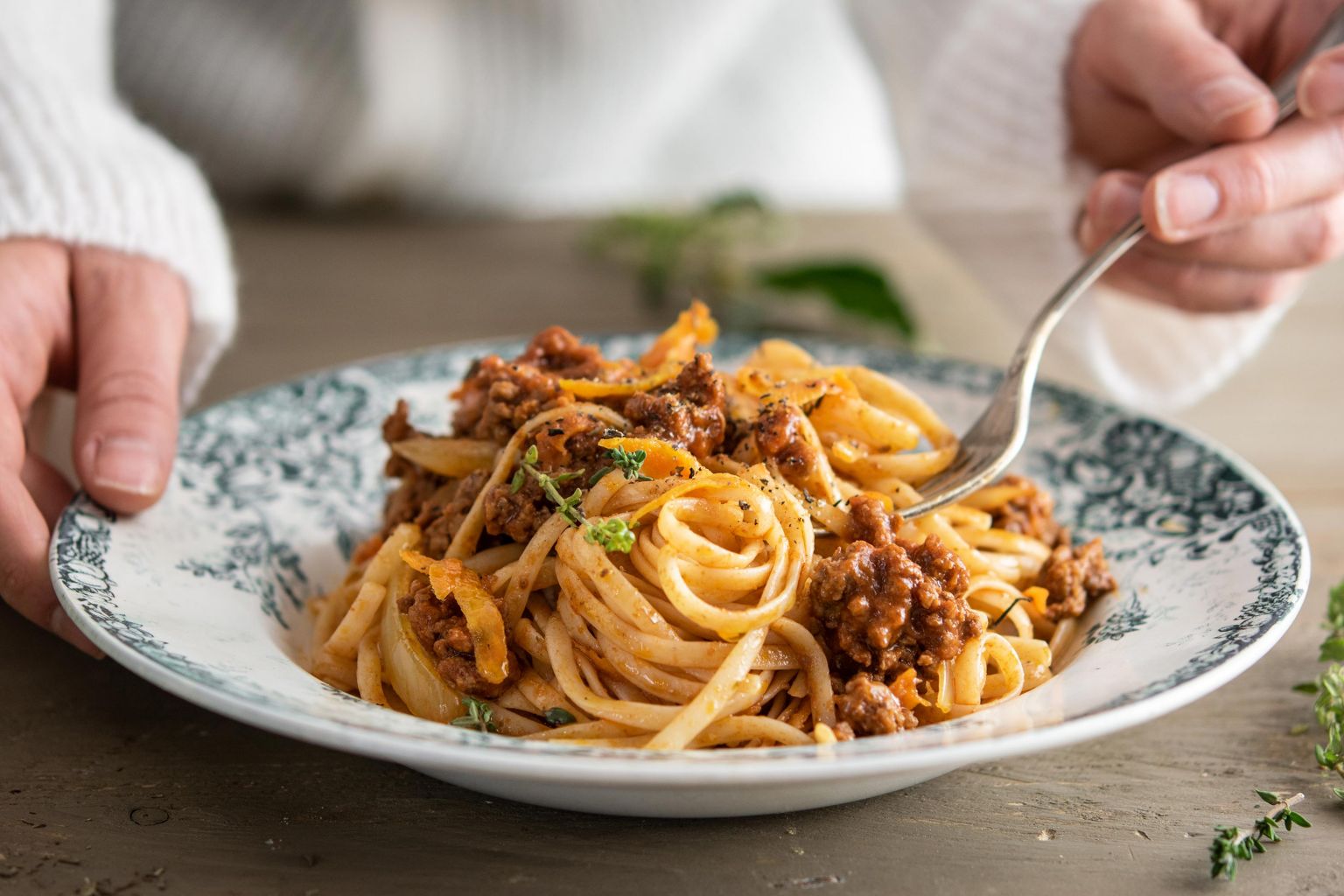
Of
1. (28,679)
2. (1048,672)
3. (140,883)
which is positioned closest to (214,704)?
(140,883)

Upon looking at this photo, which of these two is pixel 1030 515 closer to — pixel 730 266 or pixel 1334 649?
pixel 1334 649

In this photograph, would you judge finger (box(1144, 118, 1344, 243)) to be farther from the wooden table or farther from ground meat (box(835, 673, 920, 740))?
ground meat (box(835, 673, 920, 740))

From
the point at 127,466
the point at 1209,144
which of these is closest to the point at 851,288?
the point at 1209,144

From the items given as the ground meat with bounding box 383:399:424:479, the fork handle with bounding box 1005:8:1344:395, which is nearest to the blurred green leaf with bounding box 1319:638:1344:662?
the fork handle with bounding box 1005:8:1344:395

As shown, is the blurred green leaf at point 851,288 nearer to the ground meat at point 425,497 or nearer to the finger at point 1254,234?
the finger at point 1254,234

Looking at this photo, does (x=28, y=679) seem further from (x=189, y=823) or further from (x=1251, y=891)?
(x=1251, y=891)
